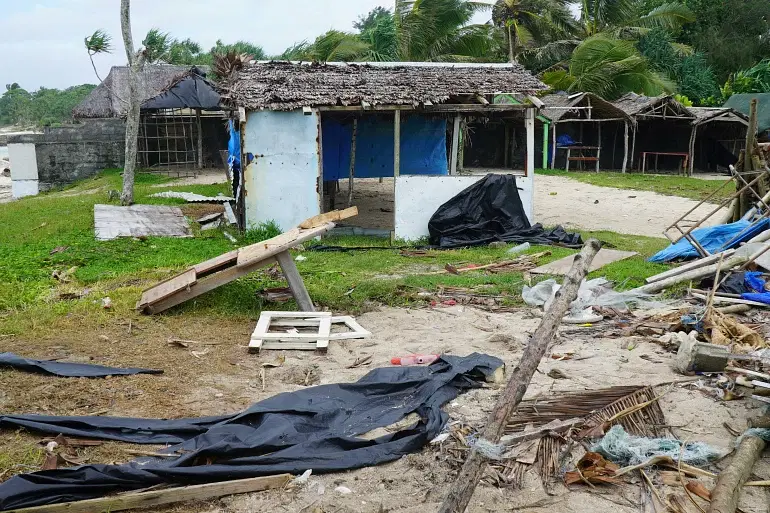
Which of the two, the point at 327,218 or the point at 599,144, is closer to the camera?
the point at 327,218

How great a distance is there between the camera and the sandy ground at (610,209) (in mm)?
15273

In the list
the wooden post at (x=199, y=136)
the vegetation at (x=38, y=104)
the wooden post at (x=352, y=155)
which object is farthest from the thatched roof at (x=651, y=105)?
the vegetation at (x=38, y=104)

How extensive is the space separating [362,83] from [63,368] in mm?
8856

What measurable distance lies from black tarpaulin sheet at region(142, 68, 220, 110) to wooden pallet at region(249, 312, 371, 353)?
1651 cm

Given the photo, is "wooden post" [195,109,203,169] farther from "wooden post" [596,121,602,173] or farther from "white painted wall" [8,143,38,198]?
"wooden post" [596,121,602,173]

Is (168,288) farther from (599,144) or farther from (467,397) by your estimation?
(599,144)

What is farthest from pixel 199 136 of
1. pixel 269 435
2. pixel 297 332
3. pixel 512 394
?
pixel 512 394

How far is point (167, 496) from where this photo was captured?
4.13 metres

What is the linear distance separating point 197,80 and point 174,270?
14.7 m

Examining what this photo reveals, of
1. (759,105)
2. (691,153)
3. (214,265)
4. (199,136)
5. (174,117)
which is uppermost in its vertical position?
(759,105)

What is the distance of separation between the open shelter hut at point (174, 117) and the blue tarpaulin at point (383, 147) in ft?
25.7

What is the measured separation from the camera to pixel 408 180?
536 inches

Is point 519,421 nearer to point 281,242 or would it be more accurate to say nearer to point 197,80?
point 281,242

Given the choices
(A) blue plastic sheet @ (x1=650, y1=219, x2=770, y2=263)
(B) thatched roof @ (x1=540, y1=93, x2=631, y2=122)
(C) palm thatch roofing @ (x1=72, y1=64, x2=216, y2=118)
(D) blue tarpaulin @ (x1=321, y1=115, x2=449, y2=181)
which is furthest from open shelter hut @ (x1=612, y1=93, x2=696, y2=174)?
(C) palm thatch roofing @ (x1=72, y1=64, x2=216, y2=118)
